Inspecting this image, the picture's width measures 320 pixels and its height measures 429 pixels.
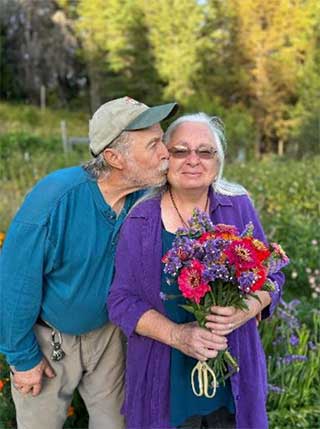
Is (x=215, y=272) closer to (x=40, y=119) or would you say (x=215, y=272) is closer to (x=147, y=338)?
(x=147, y=338)

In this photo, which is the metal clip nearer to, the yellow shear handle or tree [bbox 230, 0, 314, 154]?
the yellow shear handle

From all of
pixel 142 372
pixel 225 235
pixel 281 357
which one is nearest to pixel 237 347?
pixel 142 372

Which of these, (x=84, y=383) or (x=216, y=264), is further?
(x=84, y=383)

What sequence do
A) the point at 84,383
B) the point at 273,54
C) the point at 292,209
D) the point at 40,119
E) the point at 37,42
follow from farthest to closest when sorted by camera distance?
the point at 37,42, the point at 40,119, the point at 273,54, the point at 292,209, the point at 84,383

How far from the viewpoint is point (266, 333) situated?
3.24m

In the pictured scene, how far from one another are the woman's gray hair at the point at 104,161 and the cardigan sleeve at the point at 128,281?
247mm

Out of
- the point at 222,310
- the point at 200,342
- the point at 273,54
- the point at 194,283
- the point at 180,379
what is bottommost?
the point at 180,379

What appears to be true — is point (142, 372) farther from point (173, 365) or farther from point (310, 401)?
point (310, 401)

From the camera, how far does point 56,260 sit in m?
2.02

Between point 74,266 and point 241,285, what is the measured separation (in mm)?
715

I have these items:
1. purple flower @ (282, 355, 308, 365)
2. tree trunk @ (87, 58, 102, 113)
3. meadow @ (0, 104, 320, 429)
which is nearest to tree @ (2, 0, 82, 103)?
tree trunk @ (87, 58, 102, 113)

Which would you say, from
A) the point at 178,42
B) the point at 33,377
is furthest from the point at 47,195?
the point at 178,42

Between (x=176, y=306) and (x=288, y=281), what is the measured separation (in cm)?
280

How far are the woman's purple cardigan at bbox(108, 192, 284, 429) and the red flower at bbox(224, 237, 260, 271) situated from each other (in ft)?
1.28
